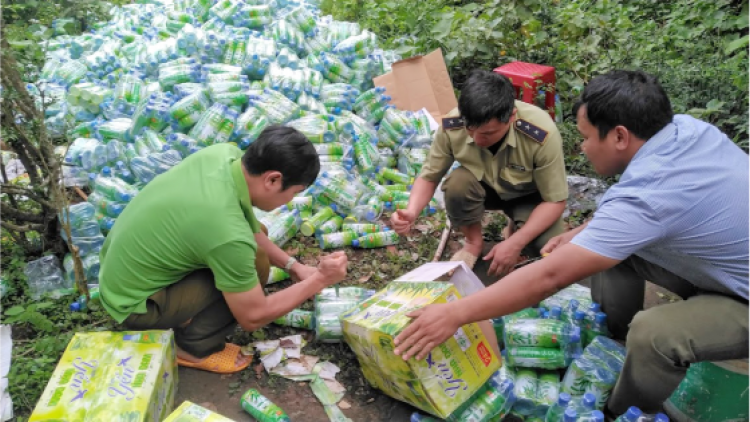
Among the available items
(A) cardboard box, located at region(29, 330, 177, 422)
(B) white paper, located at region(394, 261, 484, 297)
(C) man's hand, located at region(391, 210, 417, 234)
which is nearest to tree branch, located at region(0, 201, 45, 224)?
(A) cardboard box, located at region(29, 330, 177, 422)

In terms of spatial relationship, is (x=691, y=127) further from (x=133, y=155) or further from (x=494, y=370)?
(x=133, y=155)

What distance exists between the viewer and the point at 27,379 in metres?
2.89

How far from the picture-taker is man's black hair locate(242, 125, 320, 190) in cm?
260

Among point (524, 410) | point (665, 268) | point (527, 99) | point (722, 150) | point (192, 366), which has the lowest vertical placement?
point (192, 366)

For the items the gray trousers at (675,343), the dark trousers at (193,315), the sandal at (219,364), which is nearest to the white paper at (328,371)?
the sandal at (219,364)

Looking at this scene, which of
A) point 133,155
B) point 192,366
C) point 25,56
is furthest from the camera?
point 133,155

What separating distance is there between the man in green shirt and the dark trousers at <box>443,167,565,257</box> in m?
1.23

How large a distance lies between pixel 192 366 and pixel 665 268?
2437mm

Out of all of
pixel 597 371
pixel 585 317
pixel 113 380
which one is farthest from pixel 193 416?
pixel 585 317

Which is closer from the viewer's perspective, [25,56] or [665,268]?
[665,268]

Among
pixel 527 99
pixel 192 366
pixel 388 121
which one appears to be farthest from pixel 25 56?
pixel 527 99

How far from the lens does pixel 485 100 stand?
321 centimetres

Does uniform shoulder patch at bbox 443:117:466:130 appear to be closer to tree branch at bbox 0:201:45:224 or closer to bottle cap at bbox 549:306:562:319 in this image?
A: bottle cap at bbox 549:306:562:319

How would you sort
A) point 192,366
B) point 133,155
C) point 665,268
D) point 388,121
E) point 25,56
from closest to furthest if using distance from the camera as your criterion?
point 665,268 < point 192,366 < point 25,56 < point 133,155 < point 388,121
